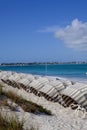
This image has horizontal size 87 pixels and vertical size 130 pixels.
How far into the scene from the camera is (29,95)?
16.7m

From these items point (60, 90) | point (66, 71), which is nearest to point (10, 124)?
point (60, 90)

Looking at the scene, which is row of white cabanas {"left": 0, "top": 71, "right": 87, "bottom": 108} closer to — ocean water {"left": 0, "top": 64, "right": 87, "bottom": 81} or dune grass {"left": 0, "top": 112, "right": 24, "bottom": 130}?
dune grass {"left": 0, "top": 112, "right": 24, "bottom": 130}

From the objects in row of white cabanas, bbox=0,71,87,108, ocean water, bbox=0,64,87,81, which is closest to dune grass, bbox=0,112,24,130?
row of white cabanas, bbox=0,71,87,108

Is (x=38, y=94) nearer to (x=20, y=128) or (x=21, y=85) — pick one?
(x=21, y=85)

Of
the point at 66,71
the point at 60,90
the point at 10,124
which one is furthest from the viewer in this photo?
the point at 66,71

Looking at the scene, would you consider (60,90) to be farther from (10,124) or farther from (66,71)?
(66,71)

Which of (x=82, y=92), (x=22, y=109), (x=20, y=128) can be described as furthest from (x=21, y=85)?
(x=20, y=128)

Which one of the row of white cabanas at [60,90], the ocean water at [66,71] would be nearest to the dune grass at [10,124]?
the row of white cabanas at [60,90]

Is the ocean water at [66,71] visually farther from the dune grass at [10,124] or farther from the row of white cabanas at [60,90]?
the dune grass at [10,124]

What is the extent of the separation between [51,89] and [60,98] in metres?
1.38

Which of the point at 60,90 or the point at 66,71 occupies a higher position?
the point at 60,90

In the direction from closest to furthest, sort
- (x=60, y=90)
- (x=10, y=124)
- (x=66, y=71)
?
(x=10, y=124) < (x=60, y=90) < (x=66, y=71)

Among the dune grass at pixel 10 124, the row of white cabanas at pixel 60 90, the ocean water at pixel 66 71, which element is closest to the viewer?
the dune grass at pixel 10 124

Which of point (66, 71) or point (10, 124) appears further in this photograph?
point (66, 71)
